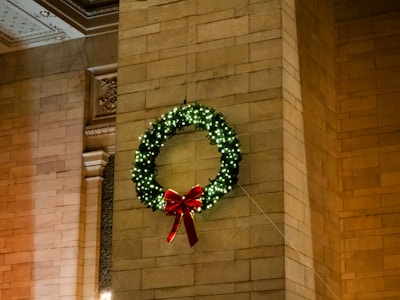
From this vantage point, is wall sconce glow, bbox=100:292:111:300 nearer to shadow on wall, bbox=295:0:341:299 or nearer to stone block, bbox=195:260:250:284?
shadow on wall, bbox=295:0:341:299

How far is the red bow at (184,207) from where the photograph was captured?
12203mm

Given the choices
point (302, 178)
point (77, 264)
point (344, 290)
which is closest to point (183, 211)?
point (302, 178)

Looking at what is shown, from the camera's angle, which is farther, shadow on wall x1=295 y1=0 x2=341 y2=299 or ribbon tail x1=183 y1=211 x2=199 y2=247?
shadow on wall x1=295 y1=0 x2=341 y2=299

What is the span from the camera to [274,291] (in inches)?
464

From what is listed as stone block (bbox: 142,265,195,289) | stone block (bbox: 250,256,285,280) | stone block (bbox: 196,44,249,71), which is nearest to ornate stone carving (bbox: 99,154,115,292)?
stone block (bbox: 142,265,195,289)

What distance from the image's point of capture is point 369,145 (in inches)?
574

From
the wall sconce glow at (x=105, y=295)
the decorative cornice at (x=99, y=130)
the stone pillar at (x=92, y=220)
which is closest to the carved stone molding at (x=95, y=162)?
the stone pillar at (x=92, y=220)

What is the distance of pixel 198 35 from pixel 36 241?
23.1ft

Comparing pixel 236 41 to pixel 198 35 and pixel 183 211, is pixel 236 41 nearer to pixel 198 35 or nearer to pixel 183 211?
pixel 198 35

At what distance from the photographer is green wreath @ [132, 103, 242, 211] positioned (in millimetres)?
12234

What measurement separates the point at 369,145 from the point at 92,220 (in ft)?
20.0

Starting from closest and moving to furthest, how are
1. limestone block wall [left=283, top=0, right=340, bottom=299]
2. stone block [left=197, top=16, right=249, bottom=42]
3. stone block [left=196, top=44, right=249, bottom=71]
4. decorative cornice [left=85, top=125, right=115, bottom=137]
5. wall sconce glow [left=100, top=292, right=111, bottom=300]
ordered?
limestone block wall [left=283, top=0, right=340, bottom=299]
stone block [left=196, top=44, right=249, bottom=71]
stone block [left=197, top=16, right=249, bottom=42]
wall sconce glow [left=100, top=292, right=111, bottom=300]
decorative cornice [left=85, top=125, right=115, bottom=137]

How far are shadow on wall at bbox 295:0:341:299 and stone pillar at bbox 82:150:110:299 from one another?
5589 millimetres

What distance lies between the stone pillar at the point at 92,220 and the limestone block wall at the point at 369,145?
555cm
